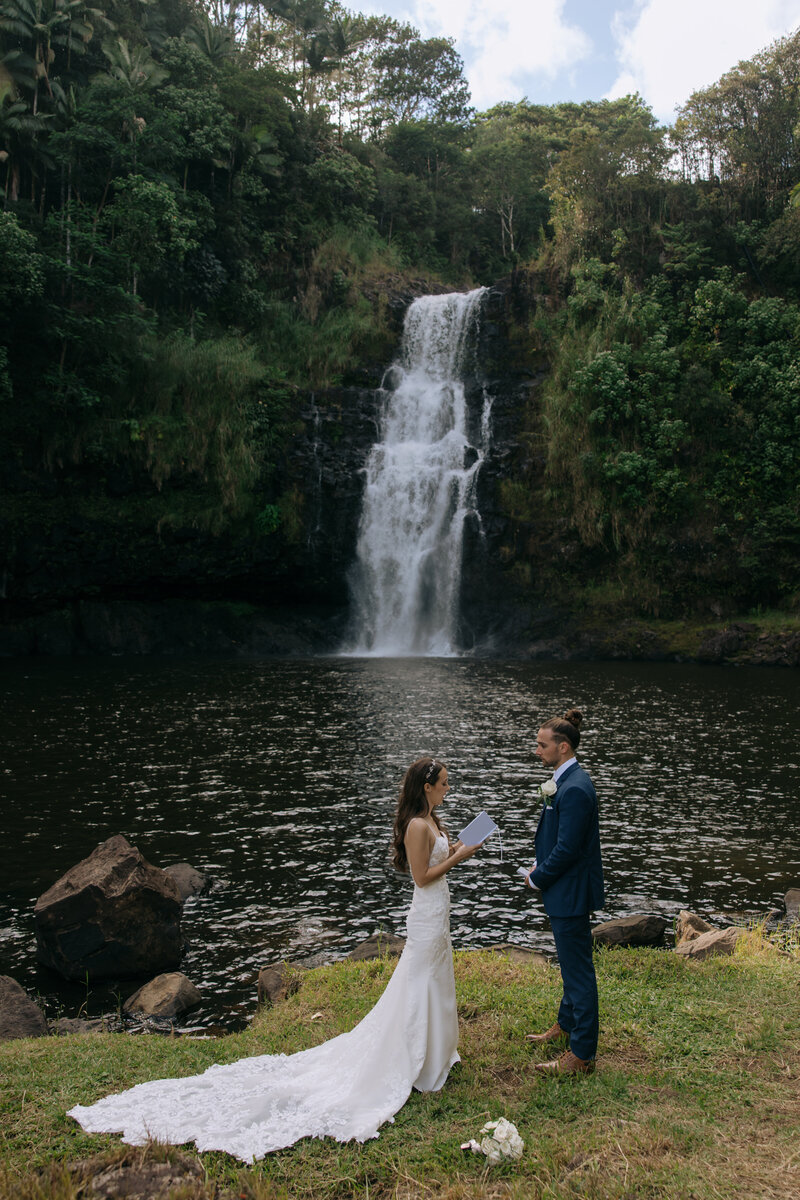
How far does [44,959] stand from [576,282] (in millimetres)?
36848

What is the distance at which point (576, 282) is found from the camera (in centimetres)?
3872

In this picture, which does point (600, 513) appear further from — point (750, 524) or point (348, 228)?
point (348, 228)

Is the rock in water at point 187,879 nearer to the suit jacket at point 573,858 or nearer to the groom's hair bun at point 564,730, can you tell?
the suit jacket at point 573,858

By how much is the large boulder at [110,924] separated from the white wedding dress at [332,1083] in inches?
143

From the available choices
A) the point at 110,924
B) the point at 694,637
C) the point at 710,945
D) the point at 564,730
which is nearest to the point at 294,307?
the point at 694,637

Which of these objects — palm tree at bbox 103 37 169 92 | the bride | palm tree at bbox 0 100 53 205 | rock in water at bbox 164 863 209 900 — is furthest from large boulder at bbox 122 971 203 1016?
palm tree at bbox 103 37 169 92

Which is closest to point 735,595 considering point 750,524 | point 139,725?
point 750,524

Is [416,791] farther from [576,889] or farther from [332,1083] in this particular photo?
[332,1083]

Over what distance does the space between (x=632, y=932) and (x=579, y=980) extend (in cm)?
347

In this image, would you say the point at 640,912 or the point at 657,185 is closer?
the point at 640,912

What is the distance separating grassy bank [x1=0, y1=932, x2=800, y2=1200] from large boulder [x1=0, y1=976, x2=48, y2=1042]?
694mm

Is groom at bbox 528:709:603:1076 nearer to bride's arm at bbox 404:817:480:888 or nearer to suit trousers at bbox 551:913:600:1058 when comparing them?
suit trousers at bbox 551:913:600:1058

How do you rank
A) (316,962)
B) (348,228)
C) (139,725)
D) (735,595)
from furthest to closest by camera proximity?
(348,228) → (735,595) → (139,725) → (316,962)

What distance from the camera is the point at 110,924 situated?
853 cm
